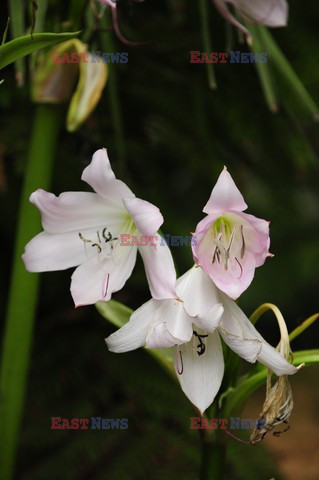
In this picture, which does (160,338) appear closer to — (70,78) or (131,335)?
(131,335)

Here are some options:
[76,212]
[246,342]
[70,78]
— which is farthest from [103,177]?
[70,78]

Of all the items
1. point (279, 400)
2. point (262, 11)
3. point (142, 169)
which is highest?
point (262, 11)

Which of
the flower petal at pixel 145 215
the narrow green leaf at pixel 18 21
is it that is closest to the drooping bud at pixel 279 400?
the flower petal at pixel 145 215

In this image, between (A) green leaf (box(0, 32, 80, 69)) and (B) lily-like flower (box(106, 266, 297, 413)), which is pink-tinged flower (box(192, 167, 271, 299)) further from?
(A) green leaf (box(0, 32, 80, 69))

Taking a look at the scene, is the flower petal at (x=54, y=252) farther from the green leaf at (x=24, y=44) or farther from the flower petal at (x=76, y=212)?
the green leaf at (x=24, y=44)

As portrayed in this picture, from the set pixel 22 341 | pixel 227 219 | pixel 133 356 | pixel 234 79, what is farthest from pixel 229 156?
pixel 227 219

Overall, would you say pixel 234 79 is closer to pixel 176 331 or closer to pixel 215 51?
pixel 215 51
